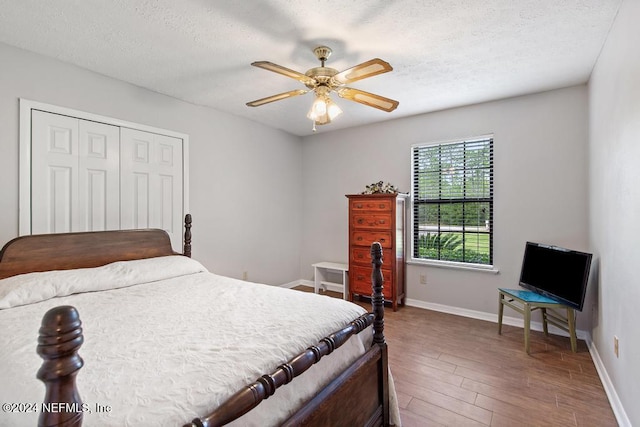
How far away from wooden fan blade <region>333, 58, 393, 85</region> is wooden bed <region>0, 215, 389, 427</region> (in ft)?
3.73

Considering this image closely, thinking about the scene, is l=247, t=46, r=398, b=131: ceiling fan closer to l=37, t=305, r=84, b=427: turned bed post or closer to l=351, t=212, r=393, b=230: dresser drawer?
l=351, t=212, r=393, b=230: dresser drawer

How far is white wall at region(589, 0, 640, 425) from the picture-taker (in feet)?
5.51

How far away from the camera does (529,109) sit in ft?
11.0

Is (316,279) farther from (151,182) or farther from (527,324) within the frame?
(527,324)

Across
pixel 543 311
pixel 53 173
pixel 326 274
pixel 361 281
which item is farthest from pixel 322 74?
pixel 326 274

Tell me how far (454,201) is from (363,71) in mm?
2350

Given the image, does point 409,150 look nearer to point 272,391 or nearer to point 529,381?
point 529,381

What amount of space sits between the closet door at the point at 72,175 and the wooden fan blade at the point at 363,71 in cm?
225

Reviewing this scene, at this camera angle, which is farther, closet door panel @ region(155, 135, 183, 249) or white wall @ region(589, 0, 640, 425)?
closet door panel @ region(155, 135, 183, 249)

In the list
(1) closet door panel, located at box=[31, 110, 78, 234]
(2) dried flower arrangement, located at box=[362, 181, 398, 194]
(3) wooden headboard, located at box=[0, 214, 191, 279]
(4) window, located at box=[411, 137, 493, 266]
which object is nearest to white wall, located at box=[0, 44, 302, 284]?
(1) closet door panel, located at box=[31, 110, 78, 234]

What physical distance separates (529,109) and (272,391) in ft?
12.2

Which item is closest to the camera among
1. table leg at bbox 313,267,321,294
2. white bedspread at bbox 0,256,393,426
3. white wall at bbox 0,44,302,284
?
white bedspread at bbox 0,256,393,426

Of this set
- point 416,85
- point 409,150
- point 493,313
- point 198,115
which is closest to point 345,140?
point 409,150

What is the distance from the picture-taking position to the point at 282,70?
2.12 meters
